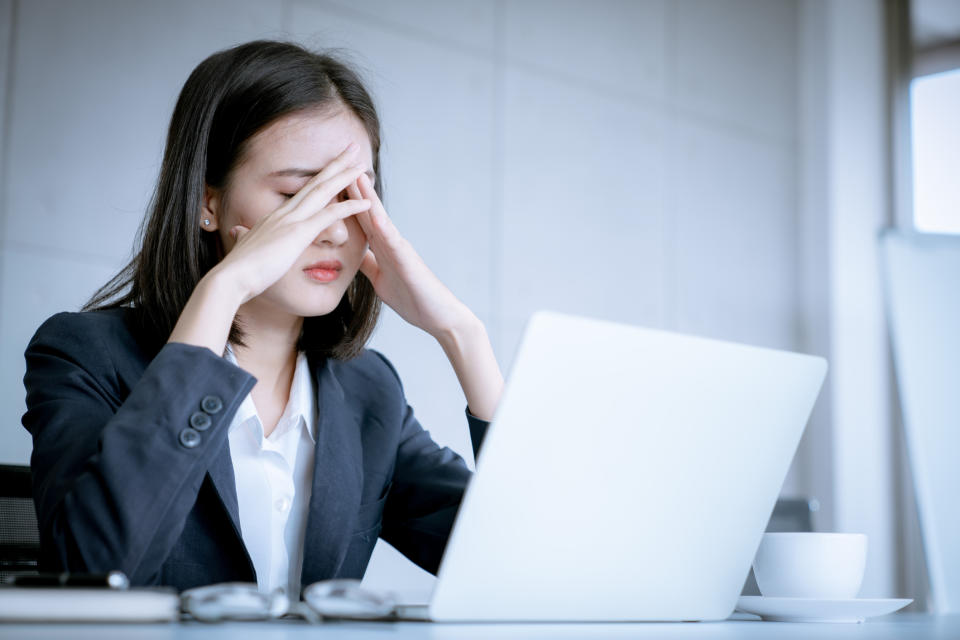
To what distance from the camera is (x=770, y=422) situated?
3.16 ft

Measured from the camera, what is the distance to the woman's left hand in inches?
59.3

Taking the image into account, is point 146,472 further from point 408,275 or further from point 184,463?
point 408,275

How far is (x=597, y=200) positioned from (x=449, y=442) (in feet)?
3.40

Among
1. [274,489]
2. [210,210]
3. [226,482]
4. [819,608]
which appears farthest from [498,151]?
[819,608]

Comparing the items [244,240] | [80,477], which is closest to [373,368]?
[244,240]

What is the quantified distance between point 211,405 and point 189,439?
0.14ft

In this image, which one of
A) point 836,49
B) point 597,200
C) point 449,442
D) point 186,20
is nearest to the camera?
point 186,20

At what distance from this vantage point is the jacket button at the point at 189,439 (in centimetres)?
104

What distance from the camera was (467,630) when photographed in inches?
29.4

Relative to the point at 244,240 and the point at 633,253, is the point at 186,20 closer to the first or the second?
the point at 244,240

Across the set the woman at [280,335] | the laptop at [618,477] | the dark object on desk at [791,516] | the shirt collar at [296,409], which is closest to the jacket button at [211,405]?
the woman at [280,335]

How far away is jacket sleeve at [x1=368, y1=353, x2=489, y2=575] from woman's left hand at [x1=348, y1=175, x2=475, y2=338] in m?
0.21

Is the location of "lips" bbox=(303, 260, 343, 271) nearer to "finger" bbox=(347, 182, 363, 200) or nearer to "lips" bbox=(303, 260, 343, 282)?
"lips" bbox=(303, 260, 343, 282)

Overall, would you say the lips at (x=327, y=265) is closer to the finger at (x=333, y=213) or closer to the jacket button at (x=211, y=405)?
the finger at (x=333, y=213)
